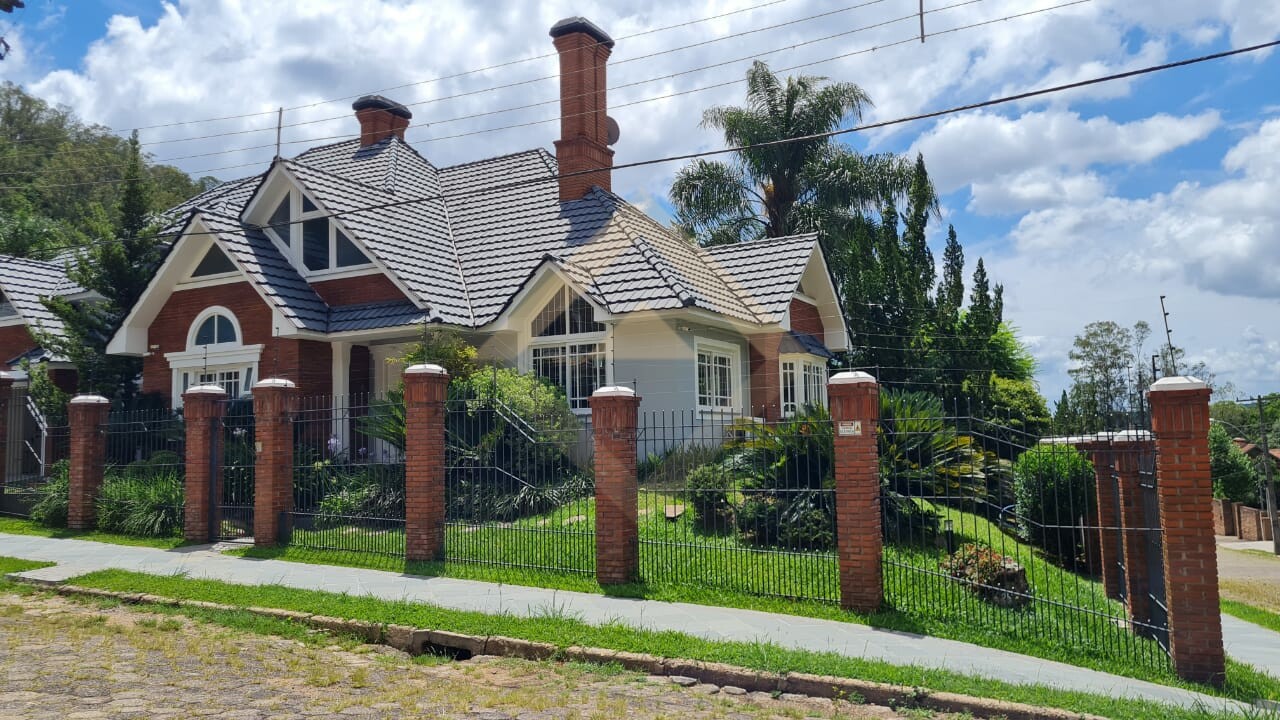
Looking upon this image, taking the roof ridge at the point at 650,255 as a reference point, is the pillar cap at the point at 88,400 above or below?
below

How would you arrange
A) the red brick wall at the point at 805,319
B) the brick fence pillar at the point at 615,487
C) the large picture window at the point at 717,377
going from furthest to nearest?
the red brick wall at the point at 805,319
the large picture window at the point at 717,377
the brick fence pillar at the point at 615,487

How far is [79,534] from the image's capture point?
15453 mm

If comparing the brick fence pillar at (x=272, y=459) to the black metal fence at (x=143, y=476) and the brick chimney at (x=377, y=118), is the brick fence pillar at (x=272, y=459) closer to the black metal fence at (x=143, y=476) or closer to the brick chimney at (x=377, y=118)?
the black metal fence at (x=143, y=476)

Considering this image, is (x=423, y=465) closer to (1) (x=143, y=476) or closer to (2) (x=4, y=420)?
(1) (x=143, y=476)

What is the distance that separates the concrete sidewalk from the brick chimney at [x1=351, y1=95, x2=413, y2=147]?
15382 mm

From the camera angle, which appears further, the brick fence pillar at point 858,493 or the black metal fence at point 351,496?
the black metal fence at point 351,496

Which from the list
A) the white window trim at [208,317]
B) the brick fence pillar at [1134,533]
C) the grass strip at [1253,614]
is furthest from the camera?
the white window trim at [208,317]

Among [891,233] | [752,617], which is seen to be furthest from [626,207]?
[752,617]

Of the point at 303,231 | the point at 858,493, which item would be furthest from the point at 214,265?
the point at 858,493

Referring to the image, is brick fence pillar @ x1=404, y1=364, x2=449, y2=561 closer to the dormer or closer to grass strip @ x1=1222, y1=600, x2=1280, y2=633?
the dormer

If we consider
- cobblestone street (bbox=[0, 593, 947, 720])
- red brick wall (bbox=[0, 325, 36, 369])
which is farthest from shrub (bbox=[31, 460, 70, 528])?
red brick wall (bbox=[0, 325, 36, 369])

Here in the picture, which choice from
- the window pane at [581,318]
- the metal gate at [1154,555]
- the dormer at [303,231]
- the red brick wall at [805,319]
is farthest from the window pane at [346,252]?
the metal gate at [1154,555]

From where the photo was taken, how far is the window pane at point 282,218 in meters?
20.3

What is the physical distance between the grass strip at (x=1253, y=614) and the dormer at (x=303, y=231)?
51.2 feet
